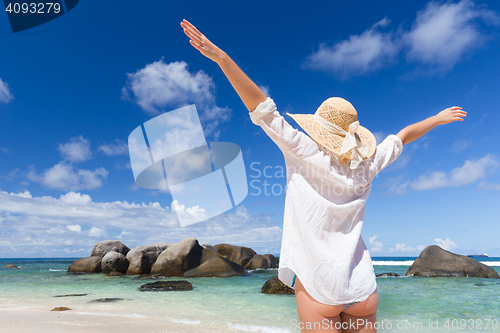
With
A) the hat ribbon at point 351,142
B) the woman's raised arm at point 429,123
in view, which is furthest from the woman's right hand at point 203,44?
the woman's raised arm at point 429,123

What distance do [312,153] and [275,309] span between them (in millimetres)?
6104

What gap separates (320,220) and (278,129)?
1.39ft

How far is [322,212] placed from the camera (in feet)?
4.36

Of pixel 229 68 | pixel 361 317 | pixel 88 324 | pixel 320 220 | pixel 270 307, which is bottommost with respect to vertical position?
pixel 270 307

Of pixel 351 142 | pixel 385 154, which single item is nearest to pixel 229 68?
pixel 351 142

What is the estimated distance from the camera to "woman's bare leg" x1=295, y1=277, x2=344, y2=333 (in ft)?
4.09

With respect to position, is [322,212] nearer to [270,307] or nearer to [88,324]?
[88,324]

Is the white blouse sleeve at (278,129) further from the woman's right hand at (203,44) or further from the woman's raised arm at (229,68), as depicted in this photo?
the woman's right hand at (203,44)

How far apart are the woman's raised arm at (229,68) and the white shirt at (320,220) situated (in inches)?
1.9

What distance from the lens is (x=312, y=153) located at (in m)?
1.37

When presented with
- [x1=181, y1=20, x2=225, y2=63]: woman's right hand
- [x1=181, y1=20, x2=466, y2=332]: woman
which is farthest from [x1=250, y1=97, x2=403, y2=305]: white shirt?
[x1=181, y1=20, x2=225, y2=63]: woman's right hand

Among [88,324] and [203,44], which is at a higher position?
[203,44]

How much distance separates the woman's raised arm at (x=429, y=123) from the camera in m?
1.81

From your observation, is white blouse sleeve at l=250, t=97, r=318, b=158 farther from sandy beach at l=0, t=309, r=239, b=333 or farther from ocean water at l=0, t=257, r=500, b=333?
ocean water at l=0, t=257, r=500, b=333
